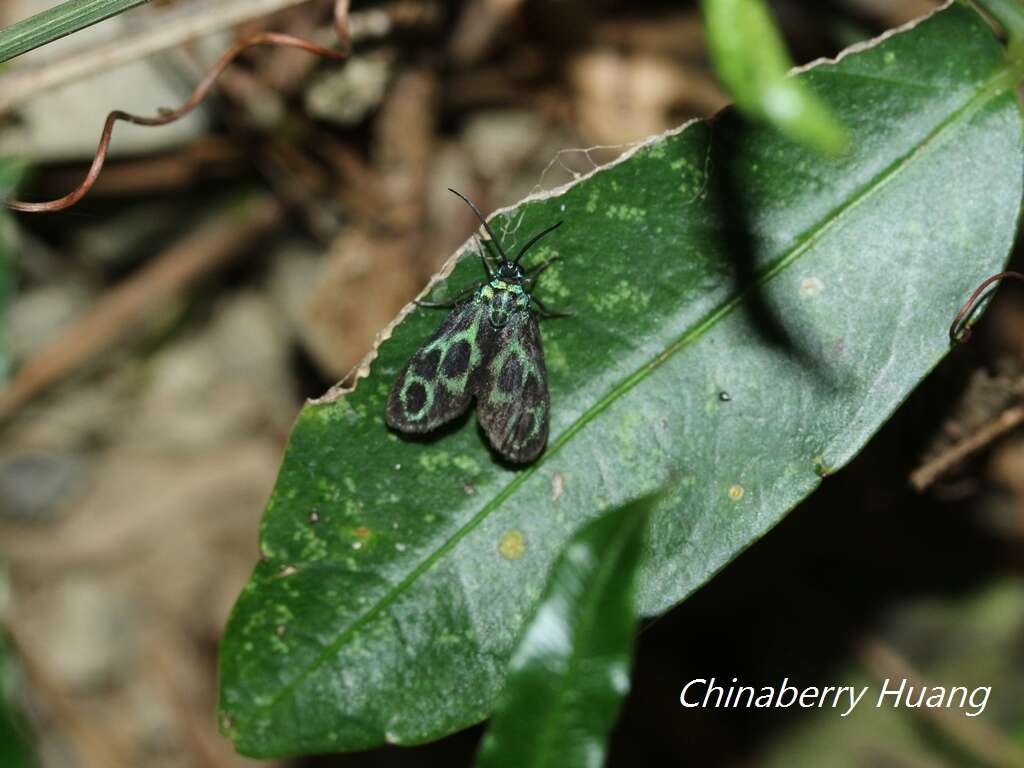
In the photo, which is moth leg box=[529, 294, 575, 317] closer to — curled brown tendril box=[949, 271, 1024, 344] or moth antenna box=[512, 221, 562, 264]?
moth antenna box=[512, 221, 562, 264]

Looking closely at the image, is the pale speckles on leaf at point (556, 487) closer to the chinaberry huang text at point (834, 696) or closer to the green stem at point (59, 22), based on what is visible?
the green stem at point (59, 22)

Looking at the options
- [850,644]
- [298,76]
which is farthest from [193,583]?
[850,644]

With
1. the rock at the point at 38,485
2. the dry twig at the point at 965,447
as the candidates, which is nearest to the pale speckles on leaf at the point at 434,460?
the dry twig at the point at 965,447

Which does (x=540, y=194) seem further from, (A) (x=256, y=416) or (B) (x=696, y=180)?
(A) (x=256, y=416)

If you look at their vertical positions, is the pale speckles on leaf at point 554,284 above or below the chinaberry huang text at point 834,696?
above

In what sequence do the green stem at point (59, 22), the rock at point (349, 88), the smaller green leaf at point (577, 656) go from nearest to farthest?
the smaller green leaf at point (577, 656) → the green stem at point (59, 22) → the rock at point (349, 88)
